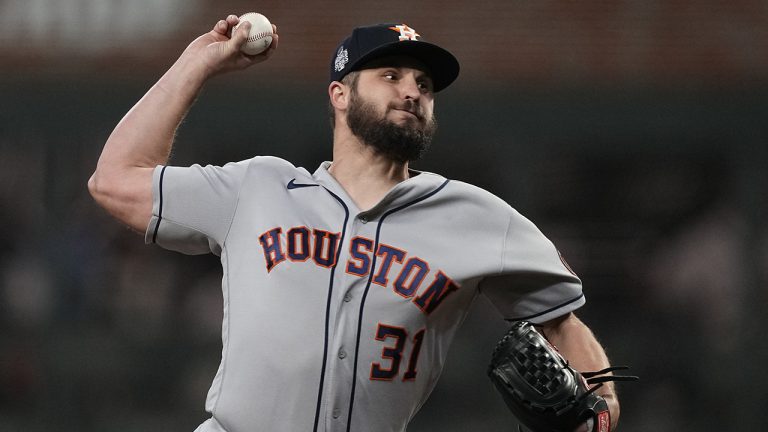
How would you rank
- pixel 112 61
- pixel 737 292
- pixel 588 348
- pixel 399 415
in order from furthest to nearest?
pixel 112 61 → pixel 737 292 → pixel 588 348 → pixel 399 415

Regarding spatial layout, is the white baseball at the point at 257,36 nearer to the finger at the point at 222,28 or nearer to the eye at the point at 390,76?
the finger at the point at 222,28

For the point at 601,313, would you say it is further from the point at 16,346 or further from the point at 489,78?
the point at 16,346

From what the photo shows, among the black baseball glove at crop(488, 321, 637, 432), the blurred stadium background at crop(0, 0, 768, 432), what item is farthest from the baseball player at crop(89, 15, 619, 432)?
the blurred stadium background at crop(0, 0, 768, 432)

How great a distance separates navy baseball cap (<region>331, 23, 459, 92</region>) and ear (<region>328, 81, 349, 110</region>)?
0.08 ft

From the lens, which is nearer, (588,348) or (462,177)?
(588,348)

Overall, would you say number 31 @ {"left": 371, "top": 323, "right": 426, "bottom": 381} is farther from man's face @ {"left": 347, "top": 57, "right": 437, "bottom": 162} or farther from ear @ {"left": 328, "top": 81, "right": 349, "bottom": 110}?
ear @ {"left": 328, "top": 81, "right": 349, "bottom": 110}

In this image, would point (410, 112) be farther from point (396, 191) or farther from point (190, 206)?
point (190, 206)

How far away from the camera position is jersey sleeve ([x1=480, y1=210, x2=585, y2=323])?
2.82m

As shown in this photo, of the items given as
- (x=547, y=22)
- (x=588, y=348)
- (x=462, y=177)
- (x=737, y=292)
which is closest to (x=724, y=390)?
(x=737, y=292)

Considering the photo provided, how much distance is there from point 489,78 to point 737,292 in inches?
82.8

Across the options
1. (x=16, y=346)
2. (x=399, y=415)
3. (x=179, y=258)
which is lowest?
(x=16, y=346)

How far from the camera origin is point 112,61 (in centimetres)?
731

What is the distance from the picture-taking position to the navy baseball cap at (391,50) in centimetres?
293

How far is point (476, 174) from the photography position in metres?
7.03
